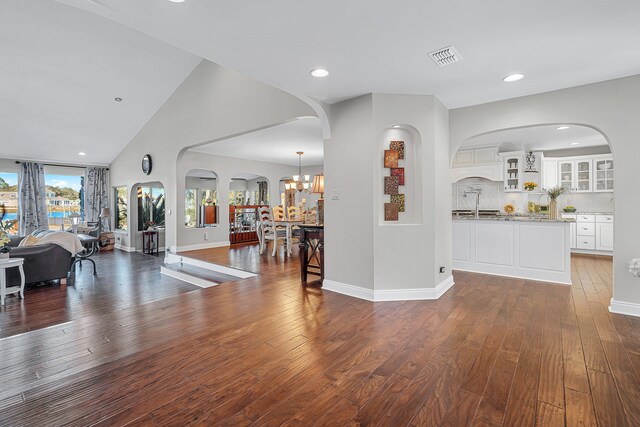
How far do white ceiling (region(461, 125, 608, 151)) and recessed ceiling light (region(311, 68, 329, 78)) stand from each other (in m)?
3.21

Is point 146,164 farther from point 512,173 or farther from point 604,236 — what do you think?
point 604,236

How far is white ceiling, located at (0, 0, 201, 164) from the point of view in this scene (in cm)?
511

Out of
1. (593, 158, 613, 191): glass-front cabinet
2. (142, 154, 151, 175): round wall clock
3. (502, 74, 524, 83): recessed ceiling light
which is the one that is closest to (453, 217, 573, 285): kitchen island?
(502, 74, 524, 83): recessed ceiling light

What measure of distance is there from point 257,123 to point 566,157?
22.8ft

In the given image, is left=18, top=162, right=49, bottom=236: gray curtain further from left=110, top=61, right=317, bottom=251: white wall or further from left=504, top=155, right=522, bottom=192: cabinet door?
left=504, top=155, right=522, bottom=192: cabinet door

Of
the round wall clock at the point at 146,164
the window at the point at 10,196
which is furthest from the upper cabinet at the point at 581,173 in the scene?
the window at the point at 10,196

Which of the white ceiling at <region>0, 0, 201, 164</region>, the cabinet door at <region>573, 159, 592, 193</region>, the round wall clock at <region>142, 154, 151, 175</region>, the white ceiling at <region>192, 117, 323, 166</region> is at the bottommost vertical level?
the cabinet door at <region>573, 159, 592, 193</region>

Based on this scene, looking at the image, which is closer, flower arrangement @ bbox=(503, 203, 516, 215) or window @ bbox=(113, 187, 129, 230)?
flower arrangement @ bbox=(503, 203, 516, 215)

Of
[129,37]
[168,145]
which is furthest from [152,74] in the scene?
[168,145]

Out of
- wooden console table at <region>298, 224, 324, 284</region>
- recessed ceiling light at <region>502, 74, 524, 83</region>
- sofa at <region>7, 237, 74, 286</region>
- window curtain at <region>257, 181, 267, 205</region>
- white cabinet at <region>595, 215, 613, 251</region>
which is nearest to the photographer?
recessed ceiling light at <region>502, 74, 524, 83</region>

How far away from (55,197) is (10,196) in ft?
3.20

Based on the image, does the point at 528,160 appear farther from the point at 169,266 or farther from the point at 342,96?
the point at 169,266

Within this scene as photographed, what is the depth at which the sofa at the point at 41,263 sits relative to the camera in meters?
4.75

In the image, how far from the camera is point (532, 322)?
2865 mm
